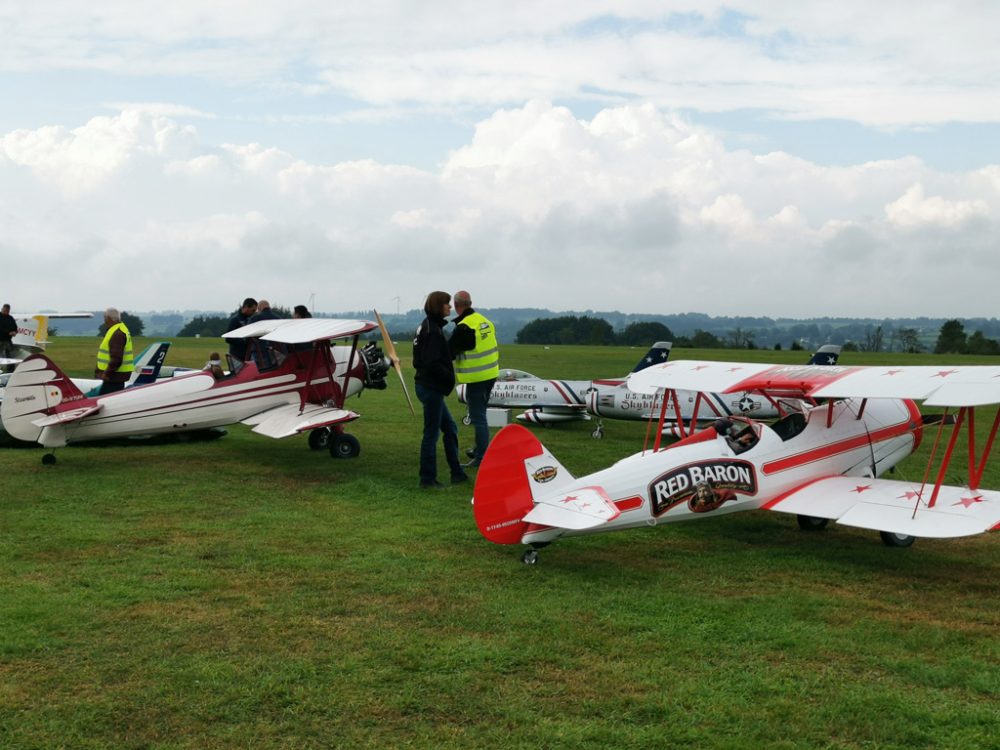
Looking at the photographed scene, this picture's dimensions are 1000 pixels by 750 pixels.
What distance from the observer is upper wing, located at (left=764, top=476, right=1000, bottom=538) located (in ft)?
22.2

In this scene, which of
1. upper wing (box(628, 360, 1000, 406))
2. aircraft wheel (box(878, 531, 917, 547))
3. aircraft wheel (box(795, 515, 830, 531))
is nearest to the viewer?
upper wing (box(628, 360, 1000, 406))

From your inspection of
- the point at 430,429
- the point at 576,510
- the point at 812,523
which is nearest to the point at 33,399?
the point at 430,429

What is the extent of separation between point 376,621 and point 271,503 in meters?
3.86

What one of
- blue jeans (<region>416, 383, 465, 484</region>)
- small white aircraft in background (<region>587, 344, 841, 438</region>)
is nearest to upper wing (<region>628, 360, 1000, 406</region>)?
blue jeans (<region>416, 383, 465, 484</region>)

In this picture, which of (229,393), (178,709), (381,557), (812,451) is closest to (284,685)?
(178,709)

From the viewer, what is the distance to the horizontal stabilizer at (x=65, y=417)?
Answer: 1075 cm

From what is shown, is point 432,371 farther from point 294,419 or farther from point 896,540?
point 896,540

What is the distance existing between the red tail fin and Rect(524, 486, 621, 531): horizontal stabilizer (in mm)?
128

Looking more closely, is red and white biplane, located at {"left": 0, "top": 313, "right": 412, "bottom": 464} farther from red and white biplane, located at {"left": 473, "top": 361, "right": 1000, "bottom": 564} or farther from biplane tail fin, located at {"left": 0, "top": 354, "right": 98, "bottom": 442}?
red and white biplane, located at {"left": 473, "top": 361, "right": 1000, "bottom": 564}

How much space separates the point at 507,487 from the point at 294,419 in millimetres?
5547

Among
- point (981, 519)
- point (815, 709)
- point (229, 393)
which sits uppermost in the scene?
point (229, 393)

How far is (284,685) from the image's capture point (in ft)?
15.3

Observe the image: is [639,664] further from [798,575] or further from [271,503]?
[271,503]

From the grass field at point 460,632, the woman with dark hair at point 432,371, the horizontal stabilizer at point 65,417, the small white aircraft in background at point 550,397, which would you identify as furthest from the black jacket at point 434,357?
the small white aircraft in background at point 550,397
